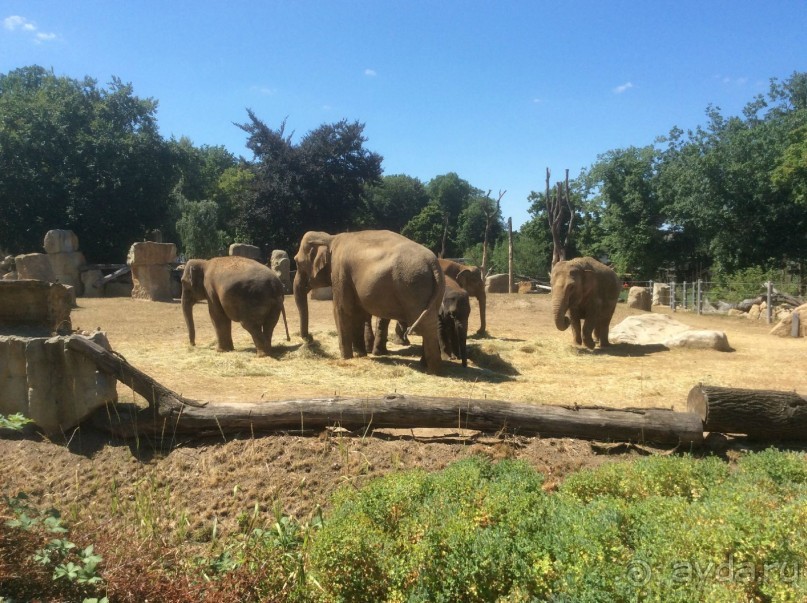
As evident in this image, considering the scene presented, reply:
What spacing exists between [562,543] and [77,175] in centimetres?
3520

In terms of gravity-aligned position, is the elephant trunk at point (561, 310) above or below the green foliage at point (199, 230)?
below

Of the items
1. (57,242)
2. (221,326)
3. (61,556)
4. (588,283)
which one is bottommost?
(61,556)

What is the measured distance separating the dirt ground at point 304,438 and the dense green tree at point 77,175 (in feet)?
70.0

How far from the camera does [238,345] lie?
12914mm

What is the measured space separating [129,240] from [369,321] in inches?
1069

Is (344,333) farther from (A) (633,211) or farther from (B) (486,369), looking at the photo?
(A) (633,211)

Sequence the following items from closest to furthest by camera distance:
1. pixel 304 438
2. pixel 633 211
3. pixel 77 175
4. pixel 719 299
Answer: pixel 304 438 < pixel 719 299 < pixel 77 175 < pixel 633 211

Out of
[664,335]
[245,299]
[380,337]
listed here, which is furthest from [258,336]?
[664,335]

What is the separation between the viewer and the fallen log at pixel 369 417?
614 centimetres

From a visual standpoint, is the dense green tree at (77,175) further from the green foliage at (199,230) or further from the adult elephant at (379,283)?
the adult elephant at (379,283)

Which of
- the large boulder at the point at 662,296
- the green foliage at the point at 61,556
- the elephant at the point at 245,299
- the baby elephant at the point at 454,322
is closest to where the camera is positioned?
the green foliage at the point at 61,556

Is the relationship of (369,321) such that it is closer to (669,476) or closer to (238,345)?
(238,345)

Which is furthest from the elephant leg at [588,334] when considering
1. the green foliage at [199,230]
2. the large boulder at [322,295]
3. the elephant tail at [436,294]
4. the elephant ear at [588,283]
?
the green foliage at [199,230]

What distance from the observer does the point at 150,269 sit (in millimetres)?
23953
